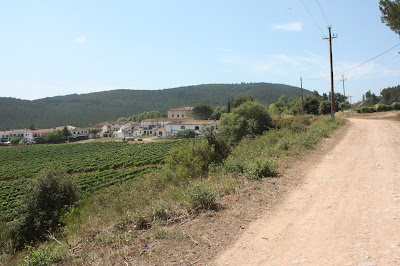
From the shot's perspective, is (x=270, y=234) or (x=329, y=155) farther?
(x=329, y=155)

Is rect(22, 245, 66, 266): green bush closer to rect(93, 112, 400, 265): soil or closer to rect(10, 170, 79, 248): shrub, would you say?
rect(93, 112, 400, 265): soil

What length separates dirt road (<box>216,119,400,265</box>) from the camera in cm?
389

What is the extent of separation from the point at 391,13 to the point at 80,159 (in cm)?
5800

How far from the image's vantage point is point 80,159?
60.7 meters

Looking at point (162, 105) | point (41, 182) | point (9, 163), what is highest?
point (162, 105)

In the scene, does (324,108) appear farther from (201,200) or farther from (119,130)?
(119,130)

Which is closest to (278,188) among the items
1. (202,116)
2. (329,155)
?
(329,155)

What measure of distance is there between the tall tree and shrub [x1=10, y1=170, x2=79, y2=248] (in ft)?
82.1

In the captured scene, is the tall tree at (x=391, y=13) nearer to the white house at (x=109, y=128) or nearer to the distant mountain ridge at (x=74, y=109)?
the white house at (x=109, y=128)

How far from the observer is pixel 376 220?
16.1ft

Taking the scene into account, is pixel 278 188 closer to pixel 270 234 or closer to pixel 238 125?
pixel 270 234

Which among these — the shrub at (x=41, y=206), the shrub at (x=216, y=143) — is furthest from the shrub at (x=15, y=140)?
the shrub at (x=216, y=143)

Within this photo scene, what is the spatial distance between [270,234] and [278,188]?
273 centimetres

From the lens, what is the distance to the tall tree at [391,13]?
20953mm
